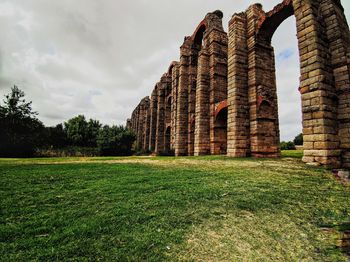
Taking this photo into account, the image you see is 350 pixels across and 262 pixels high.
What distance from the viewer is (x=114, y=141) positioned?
21.0 metres

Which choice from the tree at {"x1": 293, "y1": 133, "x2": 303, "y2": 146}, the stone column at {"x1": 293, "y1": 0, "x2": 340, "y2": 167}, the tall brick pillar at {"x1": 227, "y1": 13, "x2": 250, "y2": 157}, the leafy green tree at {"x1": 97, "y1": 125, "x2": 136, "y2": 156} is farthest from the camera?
the tree at {"x1": 293, "y1": 133, "x2": 303, "y2": 146}

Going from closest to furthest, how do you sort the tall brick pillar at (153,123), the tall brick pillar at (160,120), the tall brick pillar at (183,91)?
the tall brick pillar at (183,91)
the tall brick pillar at (160,120)
the tall brick pillar at (153,123)

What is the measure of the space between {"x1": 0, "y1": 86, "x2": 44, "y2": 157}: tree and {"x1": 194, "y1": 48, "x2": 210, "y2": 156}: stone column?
17241 mm

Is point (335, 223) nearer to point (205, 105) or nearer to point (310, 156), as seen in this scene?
point (310, 156)

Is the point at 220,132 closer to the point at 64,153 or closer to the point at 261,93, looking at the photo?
the point at 261,93

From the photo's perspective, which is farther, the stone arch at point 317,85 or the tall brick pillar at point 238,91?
the tall brick pillar at point 238,91

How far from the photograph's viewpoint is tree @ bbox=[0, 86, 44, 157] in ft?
59.9

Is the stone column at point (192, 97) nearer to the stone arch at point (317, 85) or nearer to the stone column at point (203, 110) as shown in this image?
the stone column at point (203, 110)

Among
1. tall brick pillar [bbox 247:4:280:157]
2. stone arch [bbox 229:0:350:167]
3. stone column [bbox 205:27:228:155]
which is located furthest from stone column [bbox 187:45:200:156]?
stone arch [bbox 229:0:350:167]

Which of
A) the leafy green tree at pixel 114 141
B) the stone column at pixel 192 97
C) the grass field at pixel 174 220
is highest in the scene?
the stone column at pixel 192 97

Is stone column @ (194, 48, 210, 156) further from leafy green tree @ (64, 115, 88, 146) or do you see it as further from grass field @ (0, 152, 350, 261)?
leafy green tree @ (64, 115, 88, 146)

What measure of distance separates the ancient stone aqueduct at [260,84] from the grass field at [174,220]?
9.33 feet

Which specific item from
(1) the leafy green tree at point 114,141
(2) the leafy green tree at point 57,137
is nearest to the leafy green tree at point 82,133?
(2) the leafy green tree at point 57,137

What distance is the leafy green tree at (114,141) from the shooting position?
2081cm
